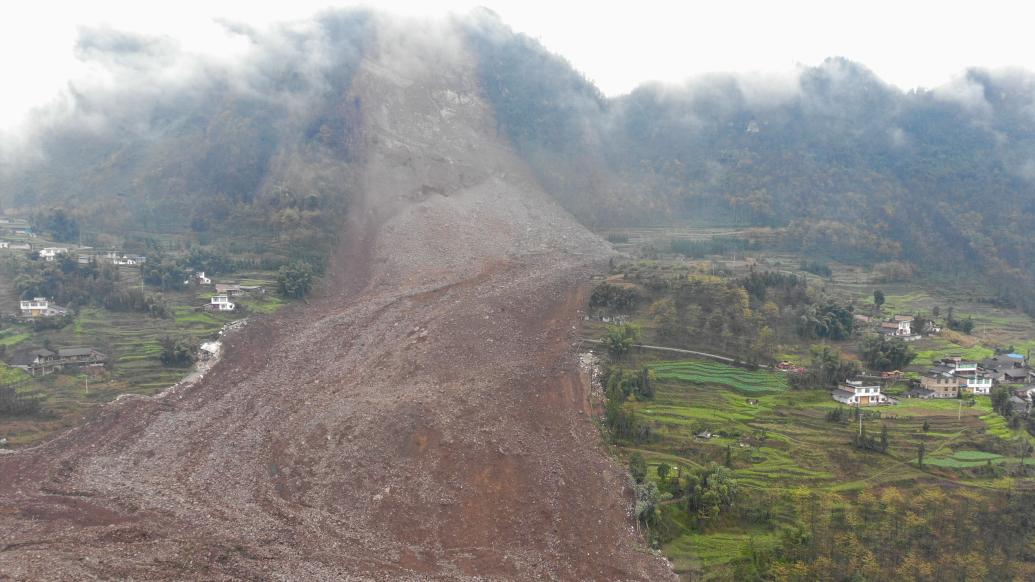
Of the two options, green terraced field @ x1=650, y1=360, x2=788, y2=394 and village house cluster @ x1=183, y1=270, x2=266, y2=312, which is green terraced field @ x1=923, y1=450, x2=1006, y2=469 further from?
village house cluster @ x1=183, y1=270, x2=266, y2=312

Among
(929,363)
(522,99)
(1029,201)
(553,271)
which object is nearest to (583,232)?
(553,271)

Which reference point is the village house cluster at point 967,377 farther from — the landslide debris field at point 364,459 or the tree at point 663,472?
the landslide debris field at point 364,459

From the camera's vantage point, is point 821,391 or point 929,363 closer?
point 821,391

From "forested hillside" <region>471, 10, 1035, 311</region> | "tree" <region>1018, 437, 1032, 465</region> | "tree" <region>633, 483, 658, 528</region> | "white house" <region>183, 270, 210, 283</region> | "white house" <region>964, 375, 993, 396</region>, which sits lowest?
"tree" <region>633, 483, 658, 528</region>

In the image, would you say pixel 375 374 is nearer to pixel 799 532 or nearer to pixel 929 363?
pixel 799 532

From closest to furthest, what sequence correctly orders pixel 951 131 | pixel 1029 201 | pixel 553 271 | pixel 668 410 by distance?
pixel 668 410, pixel 553 271, pixel 1029 201, pixel 951 131

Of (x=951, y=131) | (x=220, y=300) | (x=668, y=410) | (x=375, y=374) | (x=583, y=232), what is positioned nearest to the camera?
(x=668, y=410)

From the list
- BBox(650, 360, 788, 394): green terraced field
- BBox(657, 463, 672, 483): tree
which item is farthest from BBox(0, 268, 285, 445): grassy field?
BBox(650, 360, 788, 394): green terraced field
